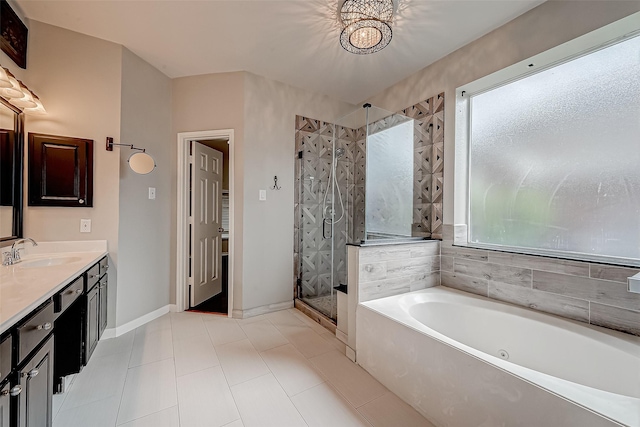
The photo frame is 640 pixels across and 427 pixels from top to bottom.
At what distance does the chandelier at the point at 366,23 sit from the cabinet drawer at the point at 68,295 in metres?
2.48

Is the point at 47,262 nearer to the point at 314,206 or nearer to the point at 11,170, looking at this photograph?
the point at 11,170

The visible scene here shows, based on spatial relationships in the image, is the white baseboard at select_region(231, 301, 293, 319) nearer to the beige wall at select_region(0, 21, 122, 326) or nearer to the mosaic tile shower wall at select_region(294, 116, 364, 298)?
the mosaic tile shower wall at select_region(294, 116, 364, 298)

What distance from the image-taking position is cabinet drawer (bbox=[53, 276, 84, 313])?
134 centimetres

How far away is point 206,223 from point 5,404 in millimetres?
2602

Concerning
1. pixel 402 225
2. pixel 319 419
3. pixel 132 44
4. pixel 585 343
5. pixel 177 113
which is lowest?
pixel 319 419

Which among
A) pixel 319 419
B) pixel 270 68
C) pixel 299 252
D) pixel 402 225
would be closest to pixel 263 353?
pixel 319 419

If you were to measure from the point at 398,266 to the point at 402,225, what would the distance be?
0.47 m

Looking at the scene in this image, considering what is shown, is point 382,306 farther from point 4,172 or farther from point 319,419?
point 4,172

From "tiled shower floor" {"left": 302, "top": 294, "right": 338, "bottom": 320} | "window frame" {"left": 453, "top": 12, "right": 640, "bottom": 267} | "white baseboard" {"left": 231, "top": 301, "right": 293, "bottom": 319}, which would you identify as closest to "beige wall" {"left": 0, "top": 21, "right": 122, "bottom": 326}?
"white baseboard" {"left": 231, "top": 301, "right": 293, "bottom": 319}

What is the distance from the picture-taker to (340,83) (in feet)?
10.1

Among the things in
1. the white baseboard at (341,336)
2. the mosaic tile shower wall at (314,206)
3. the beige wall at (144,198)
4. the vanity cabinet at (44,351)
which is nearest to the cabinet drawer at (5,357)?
the vanity cabinet at (44,351)

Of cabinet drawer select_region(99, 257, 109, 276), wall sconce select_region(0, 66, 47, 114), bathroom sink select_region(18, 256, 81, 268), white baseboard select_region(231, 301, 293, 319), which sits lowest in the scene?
white baseboard select_region(231, 301, 293, 319)

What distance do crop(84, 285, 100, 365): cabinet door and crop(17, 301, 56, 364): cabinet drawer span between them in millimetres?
660

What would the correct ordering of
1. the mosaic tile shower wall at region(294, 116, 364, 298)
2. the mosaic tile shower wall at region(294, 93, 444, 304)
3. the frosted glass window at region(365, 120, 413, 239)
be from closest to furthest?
the frosted glass window at region(365, 120, 413, 239)
the mosaic tile shower wall at region(294, 93, 444, 304)
the mosaic tile shower wall at region(294, 116, 364, 298)
